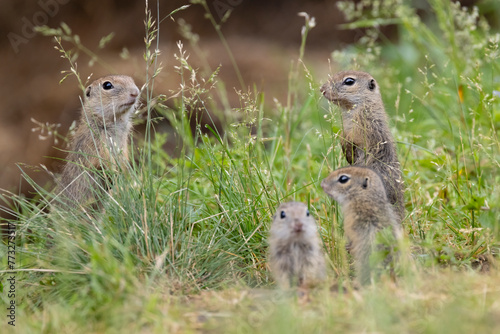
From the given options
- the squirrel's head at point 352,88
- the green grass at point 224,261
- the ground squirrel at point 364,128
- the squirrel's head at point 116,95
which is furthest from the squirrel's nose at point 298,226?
the squirrel's head at point 116,95

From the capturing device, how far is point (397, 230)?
4.48 meters

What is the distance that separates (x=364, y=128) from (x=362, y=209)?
3.33 feet

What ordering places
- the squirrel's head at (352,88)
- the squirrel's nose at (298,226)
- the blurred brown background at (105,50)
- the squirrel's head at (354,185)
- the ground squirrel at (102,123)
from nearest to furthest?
the squirrel's nose at (298,226), the squirrel's head at (354,185), the squirrel's head at (352,88), the ground squirrel at (102,123), the blurred brown background at (105,50)

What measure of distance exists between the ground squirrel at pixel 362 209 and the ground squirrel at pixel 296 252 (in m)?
0.29

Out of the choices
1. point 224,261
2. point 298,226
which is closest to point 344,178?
point 298,226

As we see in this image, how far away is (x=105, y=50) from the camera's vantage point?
1161cm

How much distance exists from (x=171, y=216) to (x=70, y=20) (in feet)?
24.2

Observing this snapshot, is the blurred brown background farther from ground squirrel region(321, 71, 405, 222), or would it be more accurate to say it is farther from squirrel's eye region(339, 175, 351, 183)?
squirrel's eye region(339, 175, 351, 183)

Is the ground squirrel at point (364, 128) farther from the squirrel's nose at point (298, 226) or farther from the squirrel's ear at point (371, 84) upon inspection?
the squirrel's nose at point (298, 226)

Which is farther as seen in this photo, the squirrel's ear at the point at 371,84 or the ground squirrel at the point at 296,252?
the squirrel's ear at the point at 371,84

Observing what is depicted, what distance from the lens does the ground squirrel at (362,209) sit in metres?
4.46

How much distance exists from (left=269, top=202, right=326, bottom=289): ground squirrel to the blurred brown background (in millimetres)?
5476

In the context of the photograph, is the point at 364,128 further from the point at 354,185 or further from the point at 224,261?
the point at 224,261

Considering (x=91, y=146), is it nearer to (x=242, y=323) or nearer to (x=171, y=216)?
(x=171, y=216)
